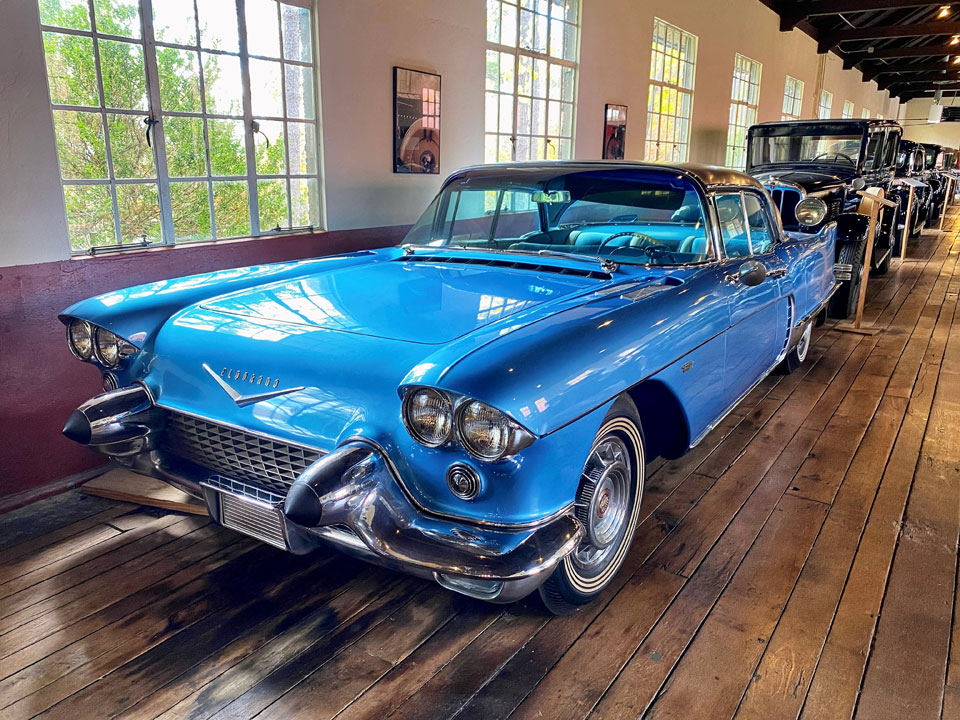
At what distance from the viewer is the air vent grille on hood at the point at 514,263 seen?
272 cm

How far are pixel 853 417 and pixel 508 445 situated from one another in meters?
3.21

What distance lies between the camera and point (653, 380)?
7.72ft

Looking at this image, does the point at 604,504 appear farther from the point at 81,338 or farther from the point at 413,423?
the point at 81,338

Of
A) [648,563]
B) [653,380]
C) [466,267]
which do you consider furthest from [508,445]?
[466,267]

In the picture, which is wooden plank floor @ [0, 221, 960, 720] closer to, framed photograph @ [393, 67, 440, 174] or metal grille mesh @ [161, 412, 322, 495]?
metal grille mesh @ [161, 412, 322, 495]

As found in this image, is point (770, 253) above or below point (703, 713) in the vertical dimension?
above

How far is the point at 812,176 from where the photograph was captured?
25.7ft

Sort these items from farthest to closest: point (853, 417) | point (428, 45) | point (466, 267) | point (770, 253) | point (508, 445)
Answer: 1. point (428, 45)
2. point (853, 417)
3. point (770, 253)
4. point (466, 267)
5. point (508, 445)

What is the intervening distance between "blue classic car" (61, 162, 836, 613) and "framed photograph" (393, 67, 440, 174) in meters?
1.95

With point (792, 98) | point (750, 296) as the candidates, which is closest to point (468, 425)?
point (750, 296)

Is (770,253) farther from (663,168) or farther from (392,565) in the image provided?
(392,565)

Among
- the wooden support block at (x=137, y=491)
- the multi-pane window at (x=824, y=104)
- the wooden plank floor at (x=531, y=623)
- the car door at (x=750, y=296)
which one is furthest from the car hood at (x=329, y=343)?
the multi-pane window at (x=824, y=104)

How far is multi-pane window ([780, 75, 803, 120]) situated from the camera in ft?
50.3

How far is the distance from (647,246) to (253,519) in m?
1.86
